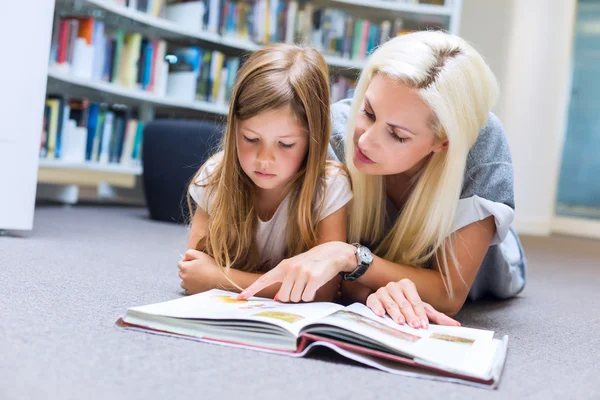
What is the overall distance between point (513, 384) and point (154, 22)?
2.51 metres

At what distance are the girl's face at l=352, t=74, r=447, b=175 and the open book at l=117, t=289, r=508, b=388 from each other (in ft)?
0.93

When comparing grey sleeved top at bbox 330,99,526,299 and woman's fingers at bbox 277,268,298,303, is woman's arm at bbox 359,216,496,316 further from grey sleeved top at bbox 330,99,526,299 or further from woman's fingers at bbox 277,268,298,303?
woman's fingers at bbox 277,268,298,303

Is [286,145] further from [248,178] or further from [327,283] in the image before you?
[327,283]

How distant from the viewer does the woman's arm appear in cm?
115

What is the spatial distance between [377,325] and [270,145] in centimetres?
37

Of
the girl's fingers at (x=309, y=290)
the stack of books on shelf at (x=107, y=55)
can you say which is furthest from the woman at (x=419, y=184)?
the stack of books on shelf at (x=107, y=55)

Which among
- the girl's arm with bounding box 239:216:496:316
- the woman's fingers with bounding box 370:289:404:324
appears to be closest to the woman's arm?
the girl's arm with bounding box 239:216:496:316

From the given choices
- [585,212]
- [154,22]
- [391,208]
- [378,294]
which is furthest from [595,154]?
[378,294]

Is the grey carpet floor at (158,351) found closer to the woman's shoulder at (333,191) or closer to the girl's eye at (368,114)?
the woman's shoulder at (333,191)

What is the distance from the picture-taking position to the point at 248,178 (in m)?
1.22

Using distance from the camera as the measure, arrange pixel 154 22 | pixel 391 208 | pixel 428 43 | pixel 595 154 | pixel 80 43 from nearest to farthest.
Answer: pixel 428 43 → pixel 391 208 → pixel 80 43 → pixel 154 22 → pixel 595 154

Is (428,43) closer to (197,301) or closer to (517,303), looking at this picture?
(197,301)

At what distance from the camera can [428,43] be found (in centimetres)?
114

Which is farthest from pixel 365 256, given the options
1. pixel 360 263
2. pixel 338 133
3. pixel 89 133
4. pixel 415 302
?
pixel 89 133
